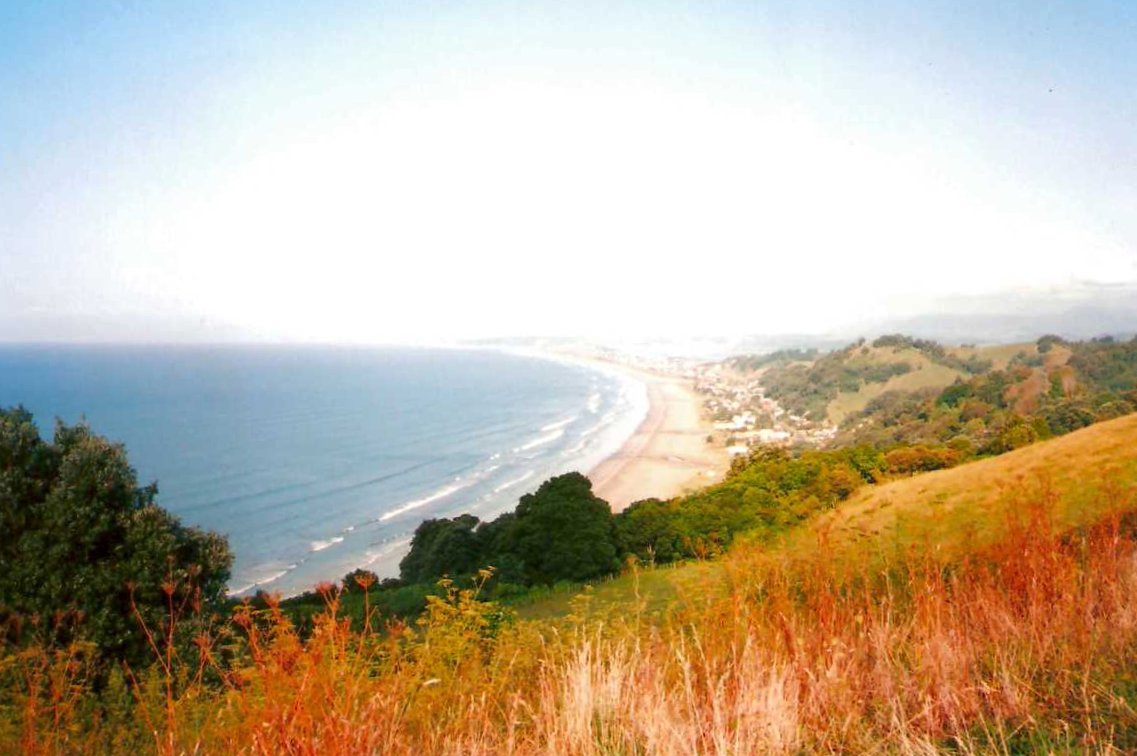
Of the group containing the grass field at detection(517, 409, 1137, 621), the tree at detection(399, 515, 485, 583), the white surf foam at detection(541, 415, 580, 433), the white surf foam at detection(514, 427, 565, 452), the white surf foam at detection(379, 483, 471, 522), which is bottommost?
the white surf foam at detection(379, 483, 471, 522)

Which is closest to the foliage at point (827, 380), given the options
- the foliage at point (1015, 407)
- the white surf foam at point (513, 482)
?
the foliage at point (1015, 407)

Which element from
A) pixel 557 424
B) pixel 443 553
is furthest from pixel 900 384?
pixel 443 553

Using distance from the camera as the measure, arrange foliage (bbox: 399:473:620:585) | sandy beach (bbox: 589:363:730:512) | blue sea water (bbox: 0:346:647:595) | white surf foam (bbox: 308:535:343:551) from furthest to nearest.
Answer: sandy beach (bbox: 589:363:730:512)
blue sea water (bbox: 0:346:647:595)
white surf foam (bbox: 308:535:343:551)
foliage (bbox: 399:473:620:585)

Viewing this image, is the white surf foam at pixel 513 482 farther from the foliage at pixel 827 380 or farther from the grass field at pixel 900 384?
the foliage at pixel 827 380

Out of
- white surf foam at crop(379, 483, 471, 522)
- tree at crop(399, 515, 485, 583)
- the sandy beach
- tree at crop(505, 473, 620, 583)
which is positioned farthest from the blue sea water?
tree at crop(505, 473, 620, 583)

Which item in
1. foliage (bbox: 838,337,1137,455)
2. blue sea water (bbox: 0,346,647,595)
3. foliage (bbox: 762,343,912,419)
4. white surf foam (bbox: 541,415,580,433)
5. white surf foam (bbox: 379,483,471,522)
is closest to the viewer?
foliage (bbox: 838,337,1137,455)

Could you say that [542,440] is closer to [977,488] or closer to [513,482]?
[513,482]

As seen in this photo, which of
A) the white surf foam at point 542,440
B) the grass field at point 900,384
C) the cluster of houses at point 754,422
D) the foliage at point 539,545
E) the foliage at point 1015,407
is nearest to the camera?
the foliage at point 539,545

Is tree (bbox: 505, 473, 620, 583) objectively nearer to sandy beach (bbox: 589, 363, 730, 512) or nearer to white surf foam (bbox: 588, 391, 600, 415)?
sandy beach (bbox: 589, 363, 730, 512)
